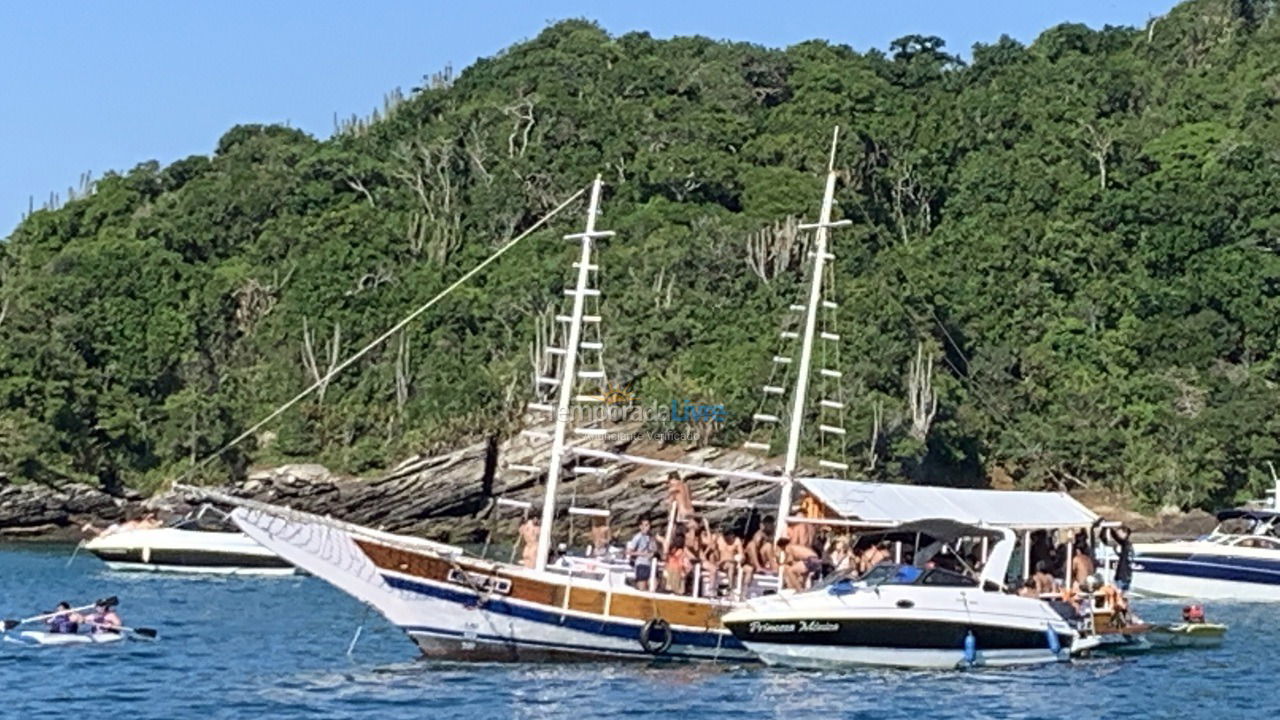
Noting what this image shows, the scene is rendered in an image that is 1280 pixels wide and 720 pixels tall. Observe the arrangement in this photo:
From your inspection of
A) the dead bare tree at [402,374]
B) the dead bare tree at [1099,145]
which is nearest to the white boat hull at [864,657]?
the dead bare tree at [402,374]

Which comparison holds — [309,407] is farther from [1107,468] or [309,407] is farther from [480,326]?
[1107,468]

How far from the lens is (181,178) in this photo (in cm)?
11500

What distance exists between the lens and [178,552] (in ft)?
197

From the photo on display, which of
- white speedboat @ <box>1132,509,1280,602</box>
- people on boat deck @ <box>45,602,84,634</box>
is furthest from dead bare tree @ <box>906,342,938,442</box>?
people on boat deck @ <box>45,602,84,634</box>

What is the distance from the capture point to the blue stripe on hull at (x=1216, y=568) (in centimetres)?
5178

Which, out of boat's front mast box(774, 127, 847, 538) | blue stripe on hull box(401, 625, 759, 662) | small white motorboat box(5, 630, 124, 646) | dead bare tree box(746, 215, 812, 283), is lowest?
small white motorboat box(5, 630, 124, 646)

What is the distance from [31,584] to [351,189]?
6145 centimetres

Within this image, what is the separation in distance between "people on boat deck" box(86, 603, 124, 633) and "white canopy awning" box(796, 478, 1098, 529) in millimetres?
12689

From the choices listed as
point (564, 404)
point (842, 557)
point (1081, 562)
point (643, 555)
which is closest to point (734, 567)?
point (643, 555)

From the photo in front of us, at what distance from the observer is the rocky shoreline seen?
74688mm

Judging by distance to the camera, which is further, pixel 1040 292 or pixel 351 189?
pixel 351 189

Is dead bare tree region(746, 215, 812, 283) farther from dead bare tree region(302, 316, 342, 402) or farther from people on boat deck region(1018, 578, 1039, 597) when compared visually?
people on boat deck region(1018, 578, 1039, 597)

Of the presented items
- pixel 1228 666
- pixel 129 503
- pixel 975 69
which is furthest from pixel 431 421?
pixel 975 69

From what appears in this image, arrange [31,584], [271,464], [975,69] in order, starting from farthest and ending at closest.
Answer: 1. [975,69]
2. [271,464]
3. [31,584]
